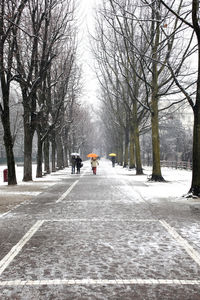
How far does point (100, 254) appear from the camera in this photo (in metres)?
5.36

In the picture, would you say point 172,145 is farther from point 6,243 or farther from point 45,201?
point 6,243

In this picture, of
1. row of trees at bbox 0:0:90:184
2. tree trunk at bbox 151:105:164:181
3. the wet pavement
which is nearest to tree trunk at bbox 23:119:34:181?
row of trees at bbox 0:0:90:184

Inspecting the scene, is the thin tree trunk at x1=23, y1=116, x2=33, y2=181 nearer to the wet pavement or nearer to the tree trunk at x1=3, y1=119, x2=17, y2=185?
the tree trunk at x1=3, y1=119, x2=17, y2=185

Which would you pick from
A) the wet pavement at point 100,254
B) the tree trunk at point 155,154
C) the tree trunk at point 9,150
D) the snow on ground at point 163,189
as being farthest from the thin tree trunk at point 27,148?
the wet pavement at point 100,254

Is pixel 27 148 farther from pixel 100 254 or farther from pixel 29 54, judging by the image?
pixel 100 254

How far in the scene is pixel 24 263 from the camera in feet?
16.1

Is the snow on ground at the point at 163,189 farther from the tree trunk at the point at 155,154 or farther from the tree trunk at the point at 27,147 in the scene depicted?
the tree trunk at the point at 27,147

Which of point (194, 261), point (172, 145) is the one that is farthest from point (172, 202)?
point (172, 145)

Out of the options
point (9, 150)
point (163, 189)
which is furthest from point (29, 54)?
point (163, 189)

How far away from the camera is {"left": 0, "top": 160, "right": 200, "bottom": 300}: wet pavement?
3928mm

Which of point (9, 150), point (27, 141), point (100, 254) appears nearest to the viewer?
point (100, 254)

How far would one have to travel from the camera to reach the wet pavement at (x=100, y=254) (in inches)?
155

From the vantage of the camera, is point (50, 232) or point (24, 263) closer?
point (24, 263)

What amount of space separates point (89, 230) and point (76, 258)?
2021 millimetres
